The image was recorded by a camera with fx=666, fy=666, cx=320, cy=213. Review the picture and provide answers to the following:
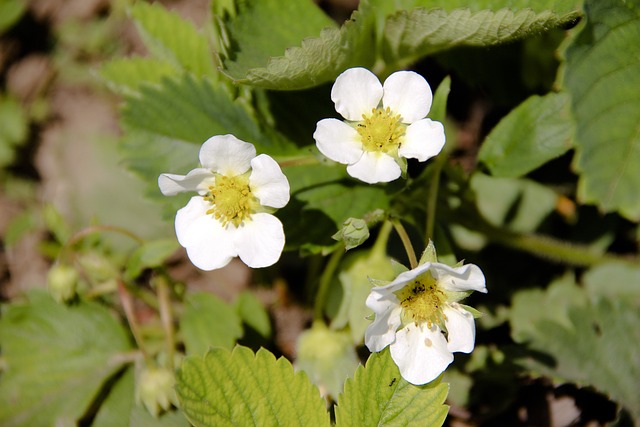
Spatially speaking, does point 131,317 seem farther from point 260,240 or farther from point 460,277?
point 460,277

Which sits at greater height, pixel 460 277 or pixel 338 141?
pixel 338 141

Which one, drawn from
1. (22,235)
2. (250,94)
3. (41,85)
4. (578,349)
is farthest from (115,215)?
(578,349)

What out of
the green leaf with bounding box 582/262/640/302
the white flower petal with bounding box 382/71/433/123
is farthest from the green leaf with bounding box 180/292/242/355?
the green leaf with bounding box 582/262/640/302

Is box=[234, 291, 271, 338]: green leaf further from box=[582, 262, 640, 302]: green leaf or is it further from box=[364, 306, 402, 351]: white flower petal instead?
box=[582, 262, 640, 302]: green leaf

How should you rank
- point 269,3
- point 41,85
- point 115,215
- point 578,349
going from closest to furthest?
1. point 269,3
2. point 578,349
3. point 115,215
4. point 41,85

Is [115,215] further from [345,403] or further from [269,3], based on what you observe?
[345,403]

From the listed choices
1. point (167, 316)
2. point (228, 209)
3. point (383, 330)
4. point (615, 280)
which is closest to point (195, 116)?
point (228, 209)
